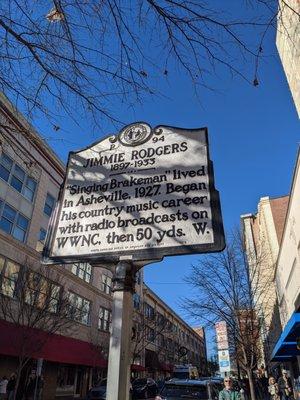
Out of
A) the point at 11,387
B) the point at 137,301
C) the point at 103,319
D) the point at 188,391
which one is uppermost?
the point at 137,301

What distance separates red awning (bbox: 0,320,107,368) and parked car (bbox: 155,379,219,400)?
11.9 m

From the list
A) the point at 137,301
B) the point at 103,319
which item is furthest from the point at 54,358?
the point at 137,301

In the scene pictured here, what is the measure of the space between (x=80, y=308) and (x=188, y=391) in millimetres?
21457

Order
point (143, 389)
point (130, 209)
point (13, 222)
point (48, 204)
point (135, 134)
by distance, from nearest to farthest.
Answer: point (130, 209) → point (135, 134) → point (13, 222) → point (143, 389) → point (48, 204)

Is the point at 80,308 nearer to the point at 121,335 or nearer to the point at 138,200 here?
the point at 138,200

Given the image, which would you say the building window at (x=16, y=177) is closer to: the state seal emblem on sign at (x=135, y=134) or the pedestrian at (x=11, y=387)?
the pedestrian at (x=11, y=387)

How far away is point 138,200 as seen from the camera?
351 cm

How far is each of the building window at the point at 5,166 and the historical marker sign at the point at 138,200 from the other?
22130 millimetres

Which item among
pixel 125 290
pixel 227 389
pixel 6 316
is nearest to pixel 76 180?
pixel 125 290

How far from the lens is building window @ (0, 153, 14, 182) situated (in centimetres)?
2449

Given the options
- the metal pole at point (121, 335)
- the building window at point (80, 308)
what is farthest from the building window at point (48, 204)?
the metal pole at point (121, 335)

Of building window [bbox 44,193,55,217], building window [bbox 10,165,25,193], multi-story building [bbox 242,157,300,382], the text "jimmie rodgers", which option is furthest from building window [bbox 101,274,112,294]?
the text "jimmie rodgers"

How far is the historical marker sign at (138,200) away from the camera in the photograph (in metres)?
3.25

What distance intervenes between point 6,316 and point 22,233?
19.2 ft
